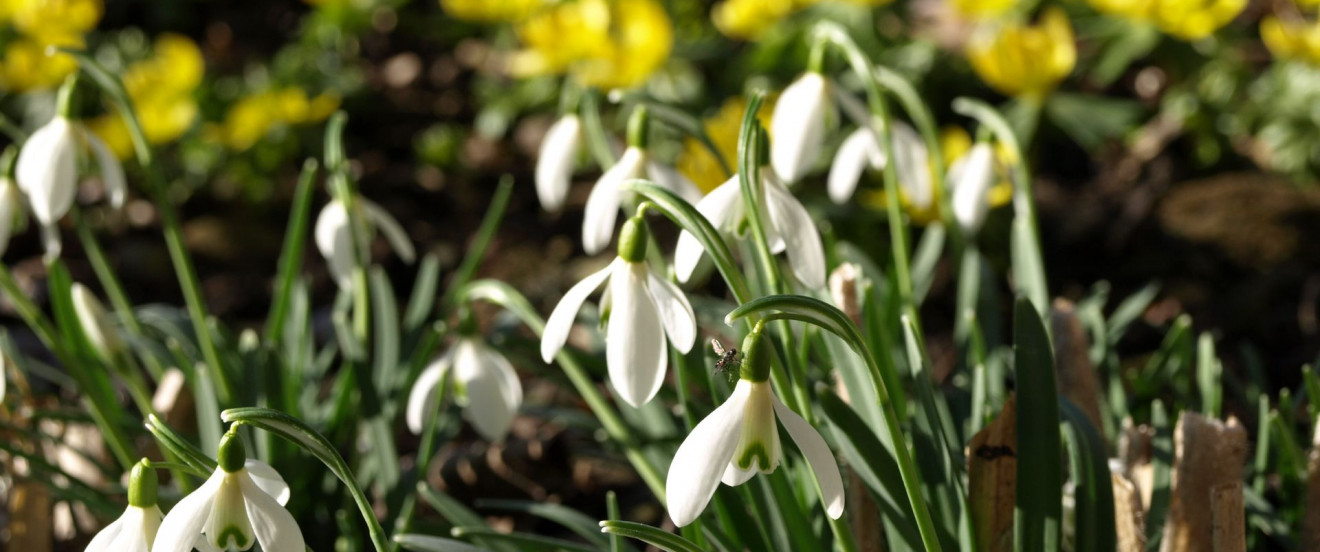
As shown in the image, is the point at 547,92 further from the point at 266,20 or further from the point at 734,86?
the point at 266,20

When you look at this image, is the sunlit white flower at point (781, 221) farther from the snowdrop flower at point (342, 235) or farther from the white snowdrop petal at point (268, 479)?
the snowdrop flower at point (342, 235)

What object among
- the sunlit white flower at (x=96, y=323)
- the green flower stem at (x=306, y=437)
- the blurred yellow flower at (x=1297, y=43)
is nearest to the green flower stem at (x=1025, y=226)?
the green flower stem at (x=306, y=437)

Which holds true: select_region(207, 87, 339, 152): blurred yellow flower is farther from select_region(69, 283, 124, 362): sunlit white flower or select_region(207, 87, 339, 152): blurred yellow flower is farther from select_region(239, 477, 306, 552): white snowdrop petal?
select_region(239, 477, 306, 552): white snowdrop petal

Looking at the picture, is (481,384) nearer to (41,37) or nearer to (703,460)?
(703,460)

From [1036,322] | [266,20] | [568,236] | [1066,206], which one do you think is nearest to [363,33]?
[266,20]

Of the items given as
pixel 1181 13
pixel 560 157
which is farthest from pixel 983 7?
pixel 560 157
